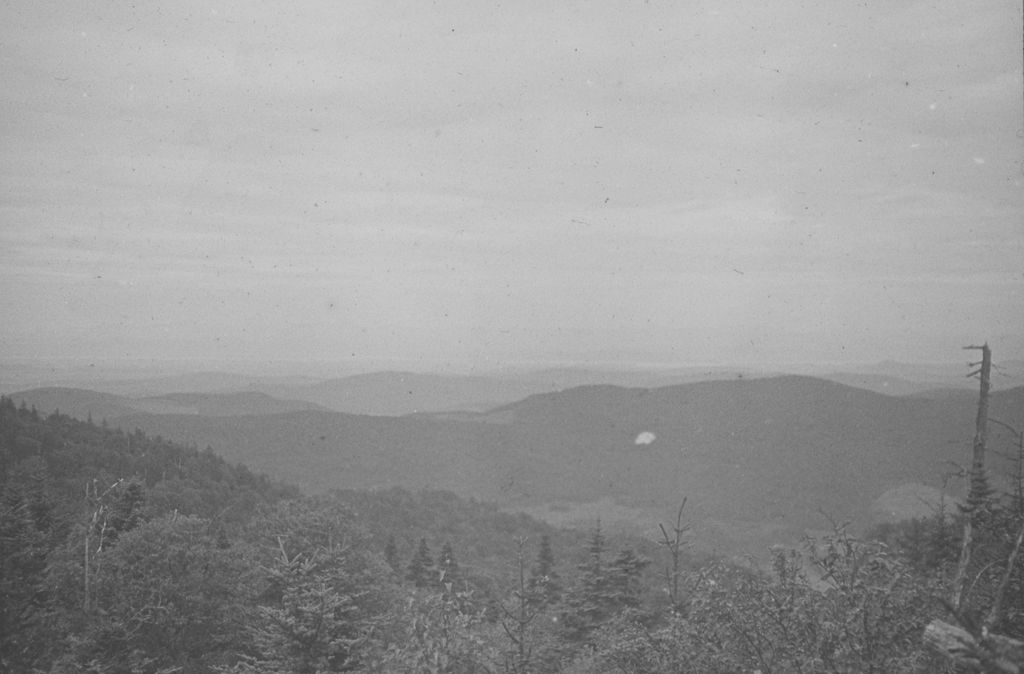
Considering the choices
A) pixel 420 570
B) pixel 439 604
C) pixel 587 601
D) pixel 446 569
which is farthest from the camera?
pixel 420 570

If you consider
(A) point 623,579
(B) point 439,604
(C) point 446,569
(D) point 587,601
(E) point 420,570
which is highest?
(B) point 439,604

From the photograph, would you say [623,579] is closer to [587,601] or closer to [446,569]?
[587,601]

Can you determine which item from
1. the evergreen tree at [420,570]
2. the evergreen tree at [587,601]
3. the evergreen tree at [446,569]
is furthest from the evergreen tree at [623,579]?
the evergreen tree at [420,570]

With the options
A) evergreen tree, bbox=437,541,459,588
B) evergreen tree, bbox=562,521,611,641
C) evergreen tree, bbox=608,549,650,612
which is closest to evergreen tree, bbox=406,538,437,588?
evergreen tree, bbox=437,541,459,588

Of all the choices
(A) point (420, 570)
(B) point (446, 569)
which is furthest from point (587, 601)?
(A) point (420, 570)

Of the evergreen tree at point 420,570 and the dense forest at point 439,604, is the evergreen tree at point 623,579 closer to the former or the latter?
the dense forest at point 439,604

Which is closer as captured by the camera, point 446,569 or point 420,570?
point 446,569

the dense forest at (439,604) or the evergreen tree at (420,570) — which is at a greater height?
the dense forest at (439,604)

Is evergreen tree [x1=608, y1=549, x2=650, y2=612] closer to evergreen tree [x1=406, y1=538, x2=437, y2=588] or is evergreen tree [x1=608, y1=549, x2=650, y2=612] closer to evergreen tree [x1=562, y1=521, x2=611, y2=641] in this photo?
evergreen tree [x1=562, y1=521, x2=611, y2=641]

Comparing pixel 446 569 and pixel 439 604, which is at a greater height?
pixel 439 604
